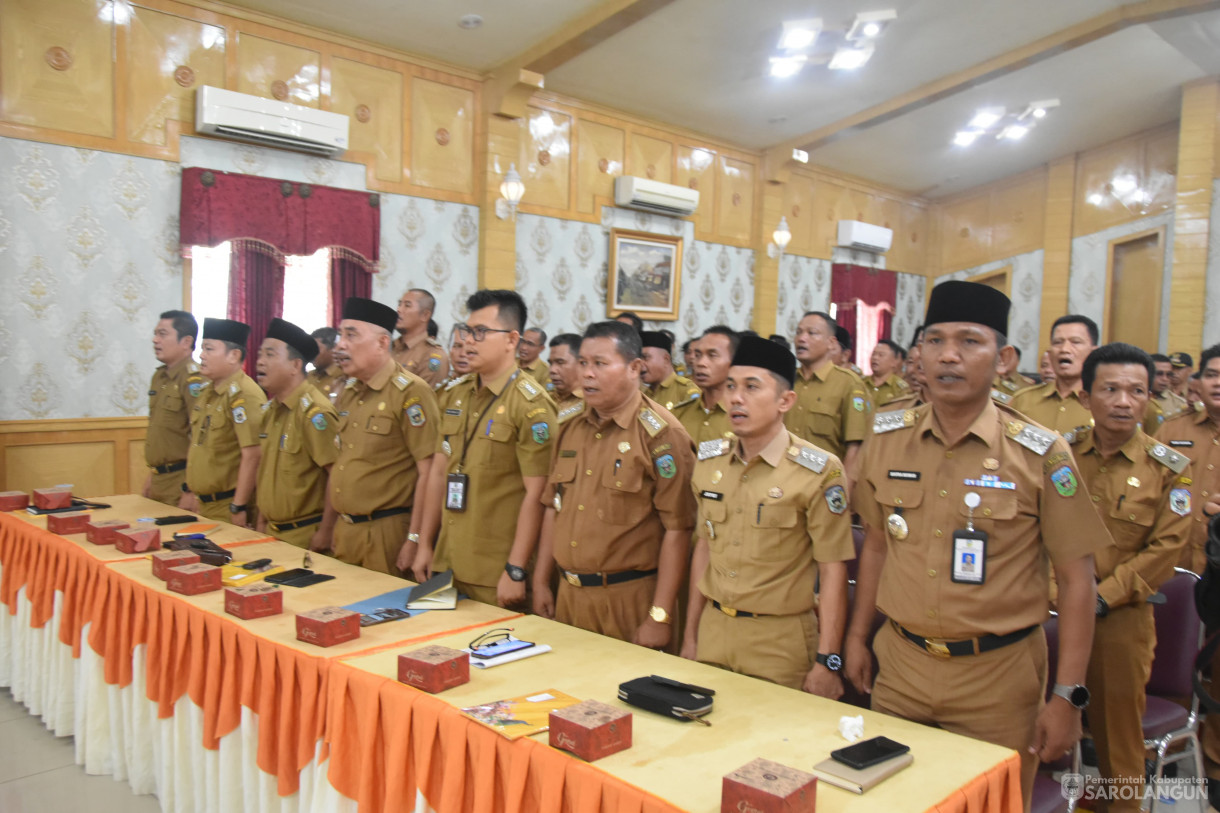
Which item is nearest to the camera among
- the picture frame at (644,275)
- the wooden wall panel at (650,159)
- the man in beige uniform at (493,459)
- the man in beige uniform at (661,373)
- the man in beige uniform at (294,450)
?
the man in beige uniform at (493,459)

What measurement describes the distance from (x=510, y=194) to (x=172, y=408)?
152 inches

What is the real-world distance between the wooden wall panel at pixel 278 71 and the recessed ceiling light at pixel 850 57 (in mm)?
4757

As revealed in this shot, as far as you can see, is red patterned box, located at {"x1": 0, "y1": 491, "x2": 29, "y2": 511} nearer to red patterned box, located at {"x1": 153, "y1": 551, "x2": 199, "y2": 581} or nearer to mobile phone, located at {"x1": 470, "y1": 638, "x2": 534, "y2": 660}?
red patterned box, located at {"x1": 153, "y1": 551, "x2": 199, "y2": 581}

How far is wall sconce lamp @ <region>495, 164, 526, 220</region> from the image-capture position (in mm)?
7797

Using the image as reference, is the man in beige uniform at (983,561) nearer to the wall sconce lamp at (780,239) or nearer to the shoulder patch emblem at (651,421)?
the shoulder patch emblem at (651,421)

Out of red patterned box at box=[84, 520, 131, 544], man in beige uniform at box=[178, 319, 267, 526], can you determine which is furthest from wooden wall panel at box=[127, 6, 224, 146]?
red patterned box at box=[84, 520, 131, 544]

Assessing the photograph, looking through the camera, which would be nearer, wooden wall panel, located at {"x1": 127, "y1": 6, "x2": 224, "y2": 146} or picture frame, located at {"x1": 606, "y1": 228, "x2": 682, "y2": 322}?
wooden wall panel, located at {"x1": 127, "y1": 6, "x2": 224, "y2": 146}

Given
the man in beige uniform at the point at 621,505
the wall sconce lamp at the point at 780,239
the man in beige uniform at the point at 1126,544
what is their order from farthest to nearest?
the wall sconce lamp at the point at 780,239 → the man in beige uniform at the point at 621,505 → the man in beige uniform at the point at 1126,544

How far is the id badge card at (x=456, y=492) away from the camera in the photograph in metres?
3.20

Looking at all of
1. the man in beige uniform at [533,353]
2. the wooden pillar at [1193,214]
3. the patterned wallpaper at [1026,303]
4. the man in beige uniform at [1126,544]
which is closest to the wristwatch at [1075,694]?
the man in beige uniform at [1126,544]

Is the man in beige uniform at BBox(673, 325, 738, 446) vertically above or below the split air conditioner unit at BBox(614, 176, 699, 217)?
below

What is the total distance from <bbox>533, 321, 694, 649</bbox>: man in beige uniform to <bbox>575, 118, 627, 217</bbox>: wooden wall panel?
20.8ft

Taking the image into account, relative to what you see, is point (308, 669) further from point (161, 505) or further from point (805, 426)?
point (805, 426)

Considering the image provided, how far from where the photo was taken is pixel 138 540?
10.7 ft
